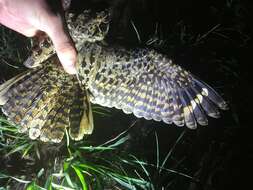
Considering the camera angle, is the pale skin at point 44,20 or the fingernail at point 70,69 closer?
the pale skin at point 44,20

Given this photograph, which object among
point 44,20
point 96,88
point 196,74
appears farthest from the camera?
point 196,74

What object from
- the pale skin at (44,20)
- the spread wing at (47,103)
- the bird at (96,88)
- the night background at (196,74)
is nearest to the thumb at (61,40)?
the pale skin at (44,20)

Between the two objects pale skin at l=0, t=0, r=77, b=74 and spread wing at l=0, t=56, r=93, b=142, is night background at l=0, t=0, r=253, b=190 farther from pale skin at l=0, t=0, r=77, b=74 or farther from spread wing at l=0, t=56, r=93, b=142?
pale skin at l=0, t=0, r=77, b=74

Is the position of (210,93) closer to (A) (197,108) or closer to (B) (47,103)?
(A) (197,108)

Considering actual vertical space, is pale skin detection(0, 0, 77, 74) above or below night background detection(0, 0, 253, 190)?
above

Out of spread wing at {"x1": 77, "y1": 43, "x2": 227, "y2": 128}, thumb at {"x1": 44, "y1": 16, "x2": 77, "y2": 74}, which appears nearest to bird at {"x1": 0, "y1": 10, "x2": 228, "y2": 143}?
spread wing at {"x1": 77, "y1": 43, "x2": 227, "y2": 128}

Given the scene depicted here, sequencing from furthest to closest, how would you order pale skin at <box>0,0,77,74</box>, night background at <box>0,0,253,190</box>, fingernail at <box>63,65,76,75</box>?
1. night background at <box>0,0,253,190</box>
2. fingernail at <box>63,65,76,75</box>
3. pale skin at <box>0,0,77,74</box>

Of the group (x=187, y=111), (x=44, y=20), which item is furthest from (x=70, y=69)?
(x=187, y=111)

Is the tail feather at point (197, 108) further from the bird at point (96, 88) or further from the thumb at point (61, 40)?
the thumb at point (61, 40)
